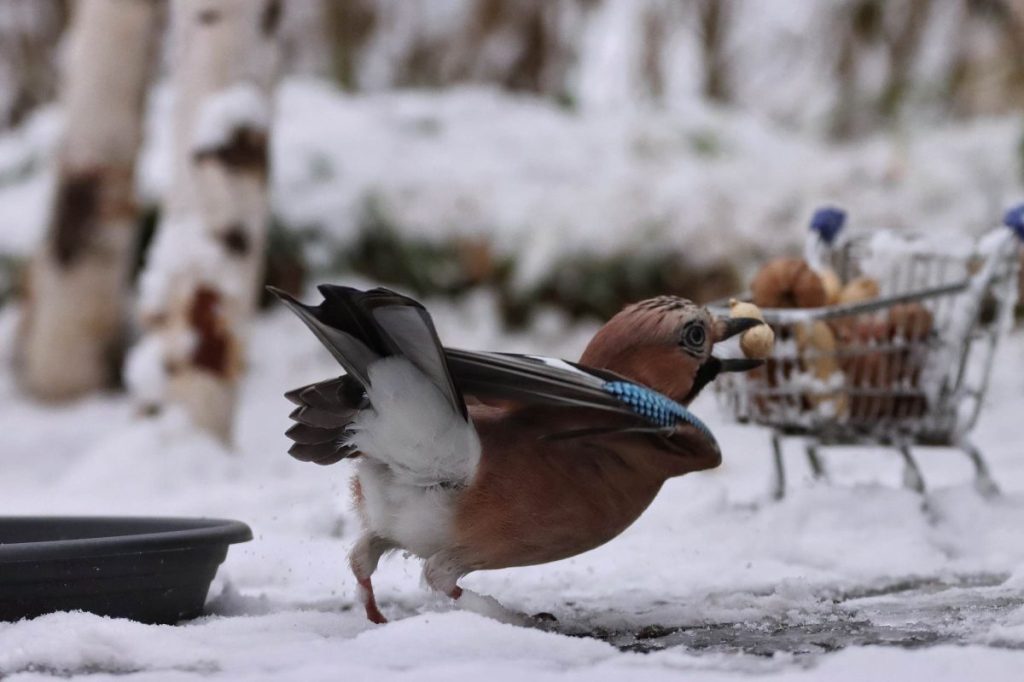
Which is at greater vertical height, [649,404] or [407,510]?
[649,404]

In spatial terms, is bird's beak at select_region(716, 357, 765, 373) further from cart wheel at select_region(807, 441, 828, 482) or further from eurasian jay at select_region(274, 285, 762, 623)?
cart wheel at select_region(807, 441, 828, 482)

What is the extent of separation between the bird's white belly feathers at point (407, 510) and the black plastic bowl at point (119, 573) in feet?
0.78

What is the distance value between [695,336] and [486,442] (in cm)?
40

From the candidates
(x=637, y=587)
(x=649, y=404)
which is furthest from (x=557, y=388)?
(x=637, y=587)

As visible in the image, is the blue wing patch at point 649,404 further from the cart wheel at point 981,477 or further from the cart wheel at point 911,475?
the cart wheel at point 981,477

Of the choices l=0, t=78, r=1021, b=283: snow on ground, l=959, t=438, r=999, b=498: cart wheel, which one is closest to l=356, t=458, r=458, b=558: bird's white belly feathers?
l=959, t=438, r=999, b=498: cart wheel

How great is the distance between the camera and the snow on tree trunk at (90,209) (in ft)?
17.4

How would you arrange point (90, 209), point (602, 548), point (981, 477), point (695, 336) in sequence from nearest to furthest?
point (695, 336) < point (602, 548) < point (981, 477) < point (90, 209)

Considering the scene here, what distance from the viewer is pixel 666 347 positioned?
1930 mm

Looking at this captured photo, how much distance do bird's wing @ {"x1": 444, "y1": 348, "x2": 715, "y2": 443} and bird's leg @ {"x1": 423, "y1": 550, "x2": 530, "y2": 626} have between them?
0.26 metres

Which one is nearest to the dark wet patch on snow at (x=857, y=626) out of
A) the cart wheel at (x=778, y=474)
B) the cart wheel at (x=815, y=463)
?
the cart wheel at (x=778, y=474)

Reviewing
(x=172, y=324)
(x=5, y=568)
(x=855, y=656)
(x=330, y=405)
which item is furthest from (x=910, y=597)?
(x=172, y=324)

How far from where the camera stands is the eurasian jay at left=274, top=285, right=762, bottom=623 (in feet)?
5.71

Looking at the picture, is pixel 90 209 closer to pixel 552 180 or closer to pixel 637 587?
pixel 552 180
